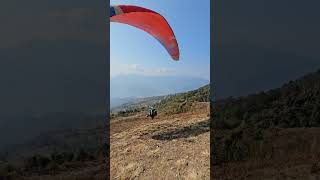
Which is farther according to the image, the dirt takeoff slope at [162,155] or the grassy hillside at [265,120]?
the grassy hillside at [265,120]

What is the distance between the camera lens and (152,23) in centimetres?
1859

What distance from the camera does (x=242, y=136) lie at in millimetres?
19516

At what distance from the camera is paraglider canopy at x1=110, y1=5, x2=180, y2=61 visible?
698 inches

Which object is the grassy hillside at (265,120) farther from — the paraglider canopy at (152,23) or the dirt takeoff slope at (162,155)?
the paraglider canopy at (152,23)

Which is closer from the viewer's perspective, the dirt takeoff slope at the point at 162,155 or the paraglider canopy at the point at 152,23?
the dirt takeoff slope at the point at 162,155

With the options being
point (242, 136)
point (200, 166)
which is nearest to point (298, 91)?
point (242, 136)

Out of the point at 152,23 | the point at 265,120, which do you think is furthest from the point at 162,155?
the point at 265,120

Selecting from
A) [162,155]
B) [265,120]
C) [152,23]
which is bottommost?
[162,155]

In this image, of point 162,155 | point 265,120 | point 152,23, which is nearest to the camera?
point 162,155

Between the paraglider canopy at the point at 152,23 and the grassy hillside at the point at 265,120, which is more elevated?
the paraglider canopy at the point at 152,23

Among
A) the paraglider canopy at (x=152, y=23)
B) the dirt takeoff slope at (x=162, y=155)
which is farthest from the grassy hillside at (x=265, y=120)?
the paraglider canopy at (x=152, y=23)

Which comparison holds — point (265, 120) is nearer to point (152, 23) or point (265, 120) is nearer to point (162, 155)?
point (152, 23)

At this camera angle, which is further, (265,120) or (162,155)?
(265,120)

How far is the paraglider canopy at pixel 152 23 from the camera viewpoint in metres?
17.7
